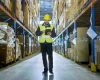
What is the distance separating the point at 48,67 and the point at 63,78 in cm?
190

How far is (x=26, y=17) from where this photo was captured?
2219 cm

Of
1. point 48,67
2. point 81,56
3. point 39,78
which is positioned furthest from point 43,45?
point 81,56

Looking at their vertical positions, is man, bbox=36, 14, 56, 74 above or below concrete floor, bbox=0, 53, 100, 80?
above

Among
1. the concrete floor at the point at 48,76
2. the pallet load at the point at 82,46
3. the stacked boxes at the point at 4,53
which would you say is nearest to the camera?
the concrete floor at the point at 48,76

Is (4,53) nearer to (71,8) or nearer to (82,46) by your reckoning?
(82,46)

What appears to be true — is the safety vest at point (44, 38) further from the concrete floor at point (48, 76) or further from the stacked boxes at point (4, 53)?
the stacked boxes at point (4, 53)

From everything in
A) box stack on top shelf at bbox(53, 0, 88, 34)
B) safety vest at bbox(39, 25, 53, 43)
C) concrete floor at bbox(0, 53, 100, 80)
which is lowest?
concrete floor at bbox(0, 53, 100, 80)

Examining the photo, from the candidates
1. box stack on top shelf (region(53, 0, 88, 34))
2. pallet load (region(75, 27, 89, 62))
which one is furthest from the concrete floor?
box stack on top shelf (region(53, 0, 88, 34))

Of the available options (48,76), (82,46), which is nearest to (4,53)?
(82,46)

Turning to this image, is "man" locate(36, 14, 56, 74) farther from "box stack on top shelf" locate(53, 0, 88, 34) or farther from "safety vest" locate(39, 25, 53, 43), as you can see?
"box stack on top shelf" locate(53, 0, 88, 34)

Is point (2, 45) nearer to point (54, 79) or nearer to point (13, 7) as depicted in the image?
point (13, 7)

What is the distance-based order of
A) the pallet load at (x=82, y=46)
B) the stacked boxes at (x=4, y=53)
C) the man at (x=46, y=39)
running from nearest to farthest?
the man at (x=46, y=39), the stacked boxes at (x=4, y=53), the pallet load at (x=82, y=46)

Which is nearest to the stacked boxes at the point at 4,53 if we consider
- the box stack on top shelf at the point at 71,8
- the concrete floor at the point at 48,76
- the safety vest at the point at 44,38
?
the concrete floor at the point at 48,76

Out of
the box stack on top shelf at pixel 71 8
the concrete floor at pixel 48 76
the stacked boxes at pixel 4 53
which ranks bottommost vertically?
the concrete floor at pixel 48 76
